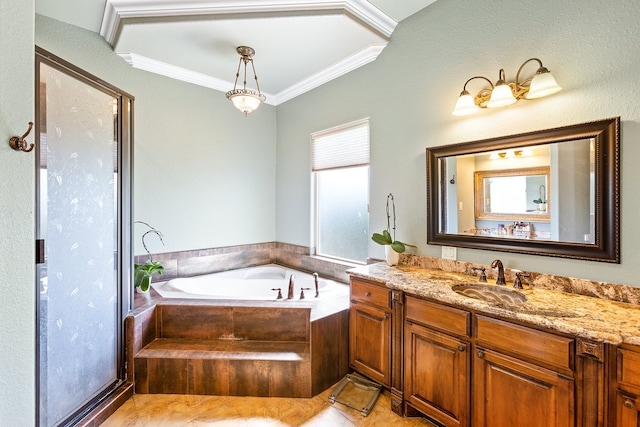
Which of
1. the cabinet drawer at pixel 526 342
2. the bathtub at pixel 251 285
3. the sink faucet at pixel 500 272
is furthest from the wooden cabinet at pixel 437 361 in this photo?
the bathtub at pixel 251 285

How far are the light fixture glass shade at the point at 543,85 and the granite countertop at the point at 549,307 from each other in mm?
1164

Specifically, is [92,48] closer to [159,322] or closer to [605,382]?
[159,322]

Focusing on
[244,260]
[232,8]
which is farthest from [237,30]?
[244,260]

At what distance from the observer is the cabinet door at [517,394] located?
1.34m

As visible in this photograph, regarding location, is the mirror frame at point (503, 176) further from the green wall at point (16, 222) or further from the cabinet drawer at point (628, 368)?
the green wall at point (16, 222)

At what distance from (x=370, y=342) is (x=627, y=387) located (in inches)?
53.5

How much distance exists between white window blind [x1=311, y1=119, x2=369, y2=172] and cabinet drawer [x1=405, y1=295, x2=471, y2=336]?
1.54 metres

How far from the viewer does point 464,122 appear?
87.7 inches

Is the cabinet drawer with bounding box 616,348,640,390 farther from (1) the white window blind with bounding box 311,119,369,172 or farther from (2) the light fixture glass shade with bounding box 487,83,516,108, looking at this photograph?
(1) the white window blind with bounding box 311,119,369,172

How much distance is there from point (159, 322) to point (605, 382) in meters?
2.82

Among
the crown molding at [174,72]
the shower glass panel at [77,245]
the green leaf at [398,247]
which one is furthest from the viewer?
the crown molding at [174,72]

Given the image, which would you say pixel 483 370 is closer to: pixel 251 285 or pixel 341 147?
pixel 341 147

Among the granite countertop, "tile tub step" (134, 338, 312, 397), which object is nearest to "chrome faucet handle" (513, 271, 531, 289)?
the granite countertop

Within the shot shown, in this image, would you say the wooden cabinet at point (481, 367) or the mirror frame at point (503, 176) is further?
the mirror frame at point (503, 176)
